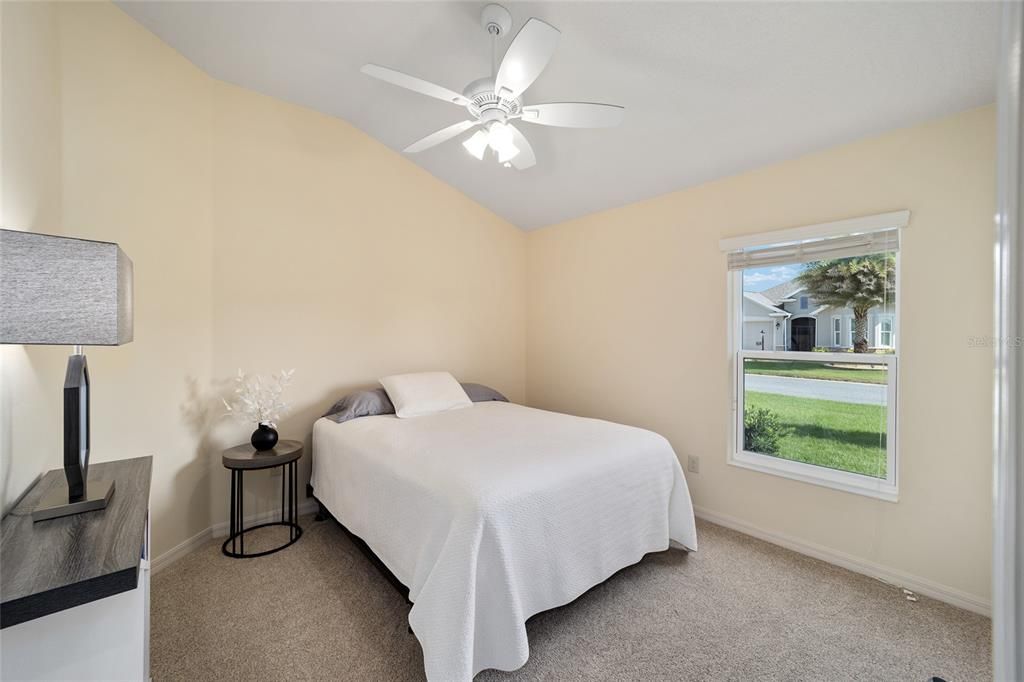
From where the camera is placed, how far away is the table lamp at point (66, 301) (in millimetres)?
986

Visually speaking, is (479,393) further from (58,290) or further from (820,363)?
(58,290)

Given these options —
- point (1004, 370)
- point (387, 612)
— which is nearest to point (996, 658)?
point (1004, 370)

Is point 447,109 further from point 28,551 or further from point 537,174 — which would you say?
point 28,551

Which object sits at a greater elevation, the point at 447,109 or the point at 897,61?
the point at 447,109

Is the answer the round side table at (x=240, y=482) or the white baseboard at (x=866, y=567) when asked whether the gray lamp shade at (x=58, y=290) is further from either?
the white baseboard at (x=866, y=567)

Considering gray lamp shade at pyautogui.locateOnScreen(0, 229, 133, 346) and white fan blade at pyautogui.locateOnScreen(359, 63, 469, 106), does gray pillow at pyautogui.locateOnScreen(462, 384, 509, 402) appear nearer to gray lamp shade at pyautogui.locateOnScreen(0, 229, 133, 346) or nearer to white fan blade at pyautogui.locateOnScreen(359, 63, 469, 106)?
white fan blade at pyautogui.locateOnScreen(359, 63, 469, 106)

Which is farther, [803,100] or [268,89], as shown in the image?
[268,89]

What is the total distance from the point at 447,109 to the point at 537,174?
85 cm

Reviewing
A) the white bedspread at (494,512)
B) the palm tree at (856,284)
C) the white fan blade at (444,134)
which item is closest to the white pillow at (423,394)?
the white bedspread at (494,512)

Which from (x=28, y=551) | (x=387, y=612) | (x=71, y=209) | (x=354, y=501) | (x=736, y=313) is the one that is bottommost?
(x=387, y=612)

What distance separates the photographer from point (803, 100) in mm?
2090

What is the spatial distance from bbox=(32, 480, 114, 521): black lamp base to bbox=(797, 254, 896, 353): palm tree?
11.0 ft

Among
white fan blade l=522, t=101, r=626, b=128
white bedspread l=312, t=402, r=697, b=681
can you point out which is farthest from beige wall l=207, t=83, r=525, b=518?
white fan blade l=522, t=101, r=626, b=128

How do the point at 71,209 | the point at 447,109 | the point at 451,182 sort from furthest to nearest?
the point at 451,182 → the point at 447,109 → the point at 71,209
